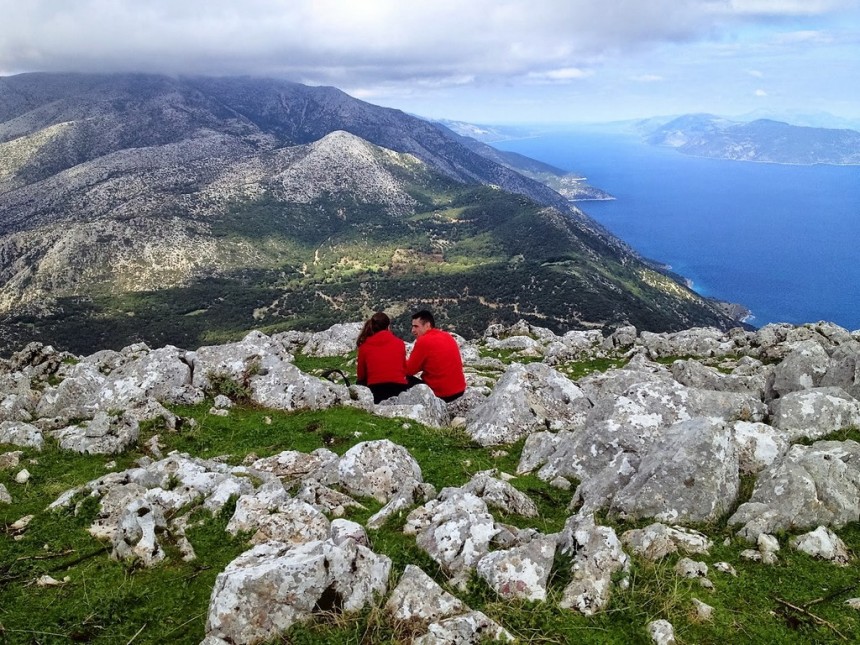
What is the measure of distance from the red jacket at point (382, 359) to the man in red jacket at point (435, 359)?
0.43 meters

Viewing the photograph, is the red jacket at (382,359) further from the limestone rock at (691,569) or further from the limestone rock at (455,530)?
the limestone rock at (691,569)

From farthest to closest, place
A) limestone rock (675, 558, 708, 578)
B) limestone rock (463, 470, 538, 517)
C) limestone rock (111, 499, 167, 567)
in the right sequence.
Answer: limestone rock (463, 470, 538, 517)
limestone rock (111, 499, 167, 567)
limestone rock (675, 558, 708, 578)

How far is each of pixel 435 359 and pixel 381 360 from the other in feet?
6.96

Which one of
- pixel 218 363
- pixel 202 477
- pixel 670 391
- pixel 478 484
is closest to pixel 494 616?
pixel 478 484

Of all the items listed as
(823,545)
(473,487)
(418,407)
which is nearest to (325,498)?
(473,487)

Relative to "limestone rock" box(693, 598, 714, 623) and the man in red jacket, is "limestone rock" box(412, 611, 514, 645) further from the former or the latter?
the man in red jacket

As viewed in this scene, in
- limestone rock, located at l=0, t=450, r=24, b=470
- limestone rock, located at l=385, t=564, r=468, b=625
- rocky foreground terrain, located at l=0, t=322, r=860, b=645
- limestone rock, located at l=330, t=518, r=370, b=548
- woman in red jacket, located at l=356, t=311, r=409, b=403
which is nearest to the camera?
limestone rock, located at l=385, t=564, r=468, b=625

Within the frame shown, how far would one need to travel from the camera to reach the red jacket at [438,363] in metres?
19.2

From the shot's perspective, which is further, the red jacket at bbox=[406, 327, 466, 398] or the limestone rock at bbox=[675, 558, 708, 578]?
the red jacket at bbox=[406, 327, 466, 398]

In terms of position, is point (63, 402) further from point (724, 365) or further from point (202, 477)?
point (724, 365)

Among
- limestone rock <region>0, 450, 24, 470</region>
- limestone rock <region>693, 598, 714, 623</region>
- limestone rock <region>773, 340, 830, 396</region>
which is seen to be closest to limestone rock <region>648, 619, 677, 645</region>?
limestone rock <region>693, 598, 714, 623</region>

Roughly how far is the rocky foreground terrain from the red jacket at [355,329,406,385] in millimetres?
1009

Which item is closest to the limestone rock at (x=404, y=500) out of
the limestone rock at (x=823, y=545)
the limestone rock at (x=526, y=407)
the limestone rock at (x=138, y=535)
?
the limestone rock at (x=138, y=535)

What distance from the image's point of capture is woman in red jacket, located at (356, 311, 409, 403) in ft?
60.7
